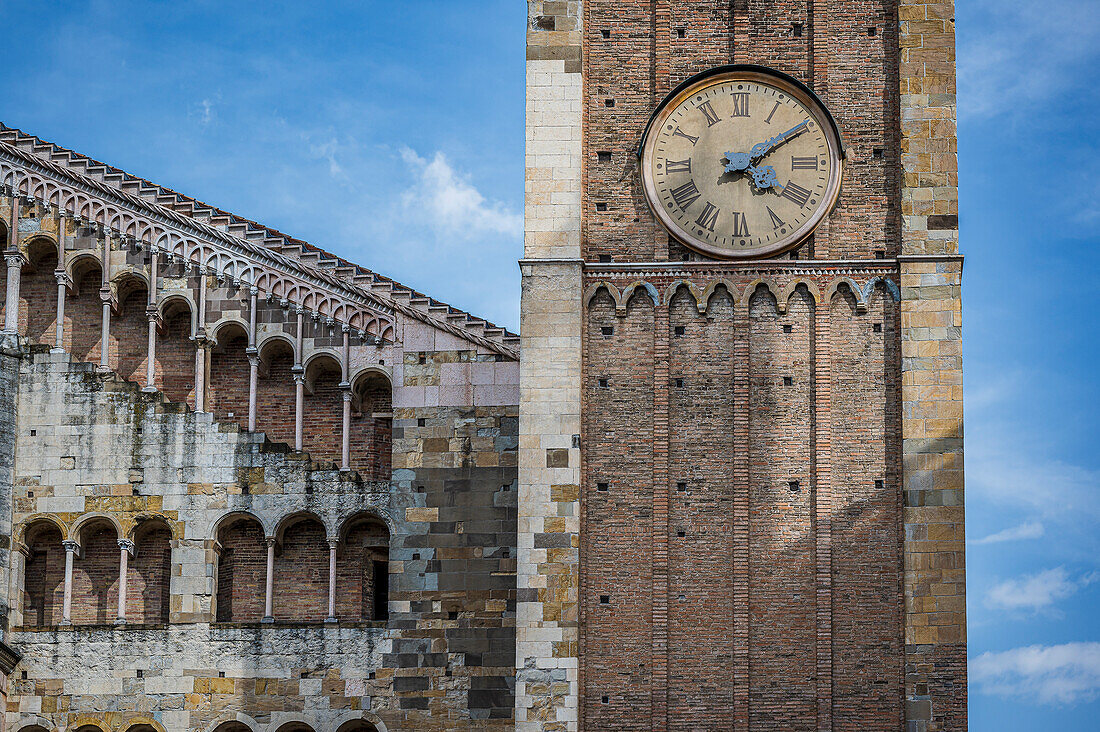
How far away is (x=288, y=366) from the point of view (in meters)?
32.4

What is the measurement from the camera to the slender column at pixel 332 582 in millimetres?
31062

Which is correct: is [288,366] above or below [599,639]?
above

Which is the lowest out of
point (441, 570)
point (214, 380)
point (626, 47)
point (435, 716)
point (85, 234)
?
point (435, 716)

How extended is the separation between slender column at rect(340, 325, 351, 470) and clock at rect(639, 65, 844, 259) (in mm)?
4962

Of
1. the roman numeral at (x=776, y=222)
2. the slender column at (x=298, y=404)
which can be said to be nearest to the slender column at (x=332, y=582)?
the slender column at (x=298, y=404)

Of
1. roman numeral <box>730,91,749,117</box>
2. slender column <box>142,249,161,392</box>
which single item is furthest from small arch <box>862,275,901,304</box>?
slender column <box>142,249,161,392</box>

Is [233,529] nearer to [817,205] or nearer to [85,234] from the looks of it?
[85,234]

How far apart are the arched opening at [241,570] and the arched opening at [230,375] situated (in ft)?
4.87

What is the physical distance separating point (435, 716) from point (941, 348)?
8338 millimetres

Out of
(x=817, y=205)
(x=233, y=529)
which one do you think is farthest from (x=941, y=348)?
(x=233, y=529)

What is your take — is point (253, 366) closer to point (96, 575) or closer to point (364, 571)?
point (364, 571)

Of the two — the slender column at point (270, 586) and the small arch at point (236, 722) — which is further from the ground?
the slender column at point (270, 586)

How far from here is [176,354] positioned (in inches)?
1287

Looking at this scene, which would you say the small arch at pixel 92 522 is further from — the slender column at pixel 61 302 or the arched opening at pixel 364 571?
the arched opening at pixel 364 571
